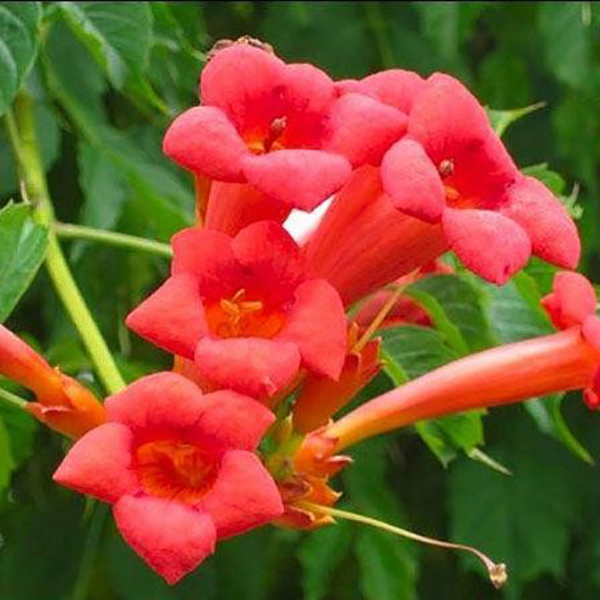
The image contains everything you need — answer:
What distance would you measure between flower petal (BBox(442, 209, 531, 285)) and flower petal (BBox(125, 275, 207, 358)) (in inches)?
8.1

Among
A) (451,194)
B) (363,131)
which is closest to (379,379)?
(451,194)

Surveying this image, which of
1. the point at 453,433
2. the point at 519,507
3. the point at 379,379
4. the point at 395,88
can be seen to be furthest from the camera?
the point at 519,507

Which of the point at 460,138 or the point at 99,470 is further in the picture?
the point at 460,138

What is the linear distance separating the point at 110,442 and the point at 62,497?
4.43 ft

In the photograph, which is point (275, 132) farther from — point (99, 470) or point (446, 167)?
point (99, 470)

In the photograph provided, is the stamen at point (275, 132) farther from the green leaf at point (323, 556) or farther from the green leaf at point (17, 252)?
the green leaf at point (323, 556)

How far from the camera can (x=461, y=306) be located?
1972 millimetres

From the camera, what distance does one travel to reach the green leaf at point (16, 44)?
1938 millimetres

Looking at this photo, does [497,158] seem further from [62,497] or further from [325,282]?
[62,497]

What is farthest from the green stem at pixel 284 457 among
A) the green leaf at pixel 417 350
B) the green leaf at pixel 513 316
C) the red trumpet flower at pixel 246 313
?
the green leaf at pixel 513 316

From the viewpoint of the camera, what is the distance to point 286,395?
153 cm

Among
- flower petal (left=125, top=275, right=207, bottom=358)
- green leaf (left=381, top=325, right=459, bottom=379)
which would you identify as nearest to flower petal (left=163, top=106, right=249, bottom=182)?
flower petal (left=125, top=275, right=207, bottom=358)

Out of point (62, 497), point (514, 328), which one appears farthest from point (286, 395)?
point (62, 497)

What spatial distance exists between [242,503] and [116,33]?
2.94 ft
